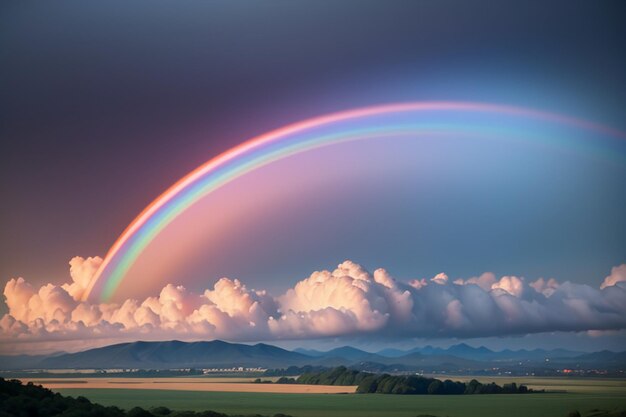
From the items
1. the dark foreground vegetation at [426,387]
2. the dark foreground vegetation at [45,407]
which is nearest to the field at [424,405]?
the dark foreground vegetation at [426,387]

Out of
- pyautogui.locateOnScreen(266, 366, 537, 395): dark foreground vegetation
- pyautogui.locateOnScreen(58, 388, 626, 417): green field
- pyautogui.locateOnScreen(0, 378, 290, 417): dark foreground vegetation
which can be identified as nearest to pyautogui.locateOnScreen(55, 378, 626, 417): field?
pyautogui.locateOnScreen(58, 388, 626, 417): green field

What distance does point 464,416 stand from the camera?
Answer: 10125cm

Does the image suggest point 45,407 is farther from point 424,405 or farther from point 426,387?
point 426,387

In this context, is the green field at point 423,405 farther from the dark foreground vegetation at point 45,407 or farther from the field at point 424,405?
the dark foreground vegetation at point 45,407

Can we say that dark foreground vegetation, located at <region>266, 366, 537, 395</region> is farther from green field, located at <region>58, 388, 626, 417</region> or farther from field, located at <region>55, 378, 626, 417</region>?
field, located at <region>55, 378, 626, 417</region>

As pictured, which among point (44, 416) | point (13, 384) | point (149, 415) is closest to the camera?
point (44, 416)

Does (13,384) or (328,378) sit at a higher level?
(328,378)

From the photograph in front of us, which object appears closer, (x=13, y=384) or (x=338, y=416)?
(x=13, y=384)

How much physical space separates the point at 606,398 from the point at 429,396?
108 feet

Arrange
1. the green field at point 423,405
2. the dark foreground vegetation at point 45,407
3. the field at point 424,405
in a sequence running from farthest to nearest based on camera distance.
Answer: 1. the field at point 424,405
2. the green field at point 423,405
3. the dark foreground vegetation at point 45,407

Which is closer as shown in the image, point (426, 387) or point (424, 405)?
point (424, 405)

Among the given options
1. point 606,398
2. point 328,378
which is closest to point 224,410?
point 606,398

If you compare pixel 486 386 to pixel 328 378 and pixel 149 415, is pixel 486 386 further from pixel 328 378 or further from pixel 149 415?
pixel 149 415

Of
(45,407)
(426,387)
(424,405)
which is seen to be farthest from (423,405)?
→ (45,407)
